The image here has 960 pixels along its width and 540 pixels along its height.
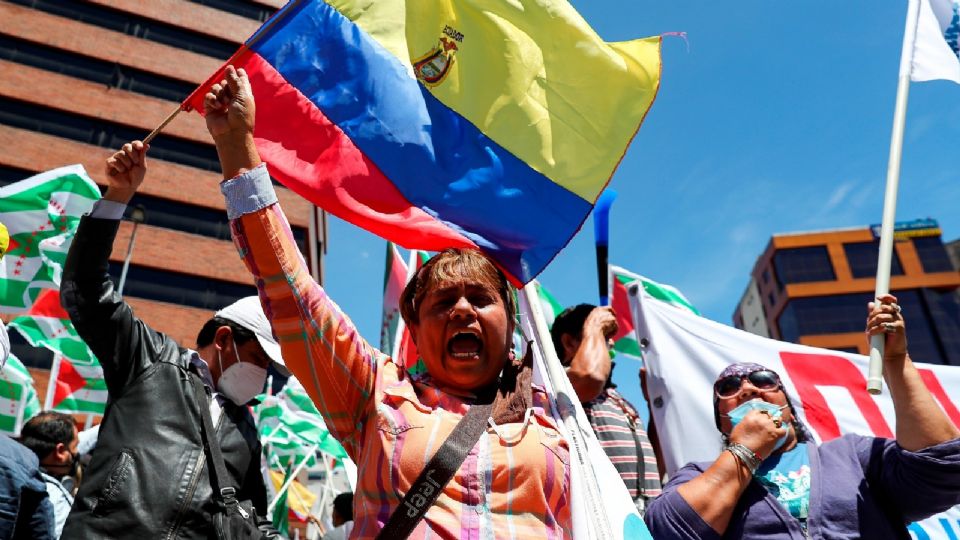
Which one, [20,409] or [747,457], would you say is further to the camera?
[20,409]

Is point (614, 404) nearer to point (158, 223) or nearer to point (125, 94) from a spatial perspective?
point (158, 223)

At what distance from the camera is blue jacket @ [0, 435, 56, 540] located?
9.05 ft

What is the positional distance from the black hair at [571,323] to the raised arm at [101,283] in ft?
5.95

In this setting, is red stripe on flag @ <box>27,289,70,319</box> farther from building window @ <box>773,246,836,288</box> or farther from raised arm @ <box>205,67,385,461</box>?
building window @ <box>773,246,836,288</box>

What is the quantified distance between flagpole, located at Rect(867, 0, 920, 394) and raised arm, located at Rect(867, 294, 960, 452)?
0.16 feet

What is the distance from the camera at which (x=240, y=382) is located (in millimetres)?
2732

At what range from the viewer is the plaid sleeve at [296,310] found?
1.54 meters

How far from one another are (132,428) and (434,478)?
1.29m

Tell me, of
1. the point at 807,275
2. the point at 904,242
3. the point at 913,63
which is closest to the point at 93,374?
the point at 913,63

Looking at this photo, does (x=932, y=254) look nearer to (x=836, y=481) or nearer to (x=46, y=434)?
(x=836, y=481)

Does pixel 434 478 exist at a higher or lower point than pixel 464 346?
lower

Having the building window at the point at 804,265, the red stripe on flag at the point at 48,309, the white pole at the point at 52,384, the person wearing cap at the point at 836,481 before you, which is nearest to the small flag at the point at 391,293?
the person wearing cap at the point at 836,481

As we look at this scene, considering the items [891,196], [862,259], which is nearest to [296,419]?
[891,196]

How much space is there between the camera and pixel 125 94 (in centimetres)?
3005
